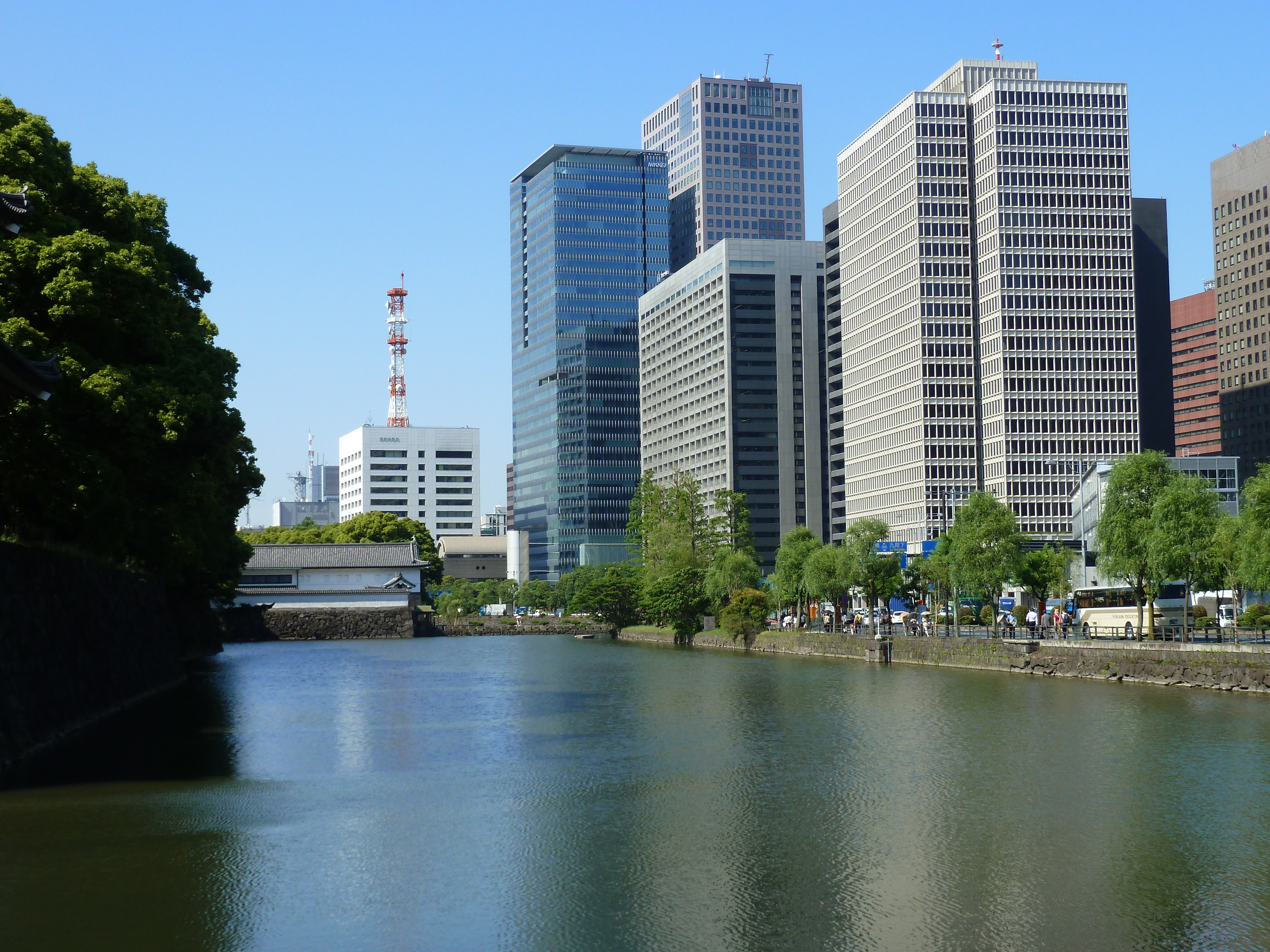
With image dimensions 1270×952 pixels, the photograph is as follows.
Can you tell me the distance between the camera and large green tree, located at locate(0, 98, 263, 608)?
1321 inches

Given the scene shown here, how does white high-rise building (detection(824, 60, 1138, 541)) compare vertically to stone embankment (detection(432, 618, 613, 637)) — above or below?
above

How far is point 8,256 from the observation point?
33250 millimetres

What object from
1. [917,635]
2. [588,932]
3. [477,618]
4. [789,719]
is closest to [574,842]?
[588,932]

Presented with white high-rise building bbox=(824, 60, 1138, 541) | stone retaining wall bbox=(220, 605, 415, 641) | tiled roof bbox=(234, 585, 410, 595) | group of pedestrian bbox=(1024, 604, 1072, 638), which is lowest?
stone retaining wall bbox=(220, 605, 415, 641)

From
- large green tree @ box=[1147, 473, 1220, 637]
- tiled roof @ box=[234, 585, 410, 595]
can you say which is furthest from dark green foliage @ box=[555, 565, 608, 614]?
large green tree @ box=[1147, 473, 1220, 637]

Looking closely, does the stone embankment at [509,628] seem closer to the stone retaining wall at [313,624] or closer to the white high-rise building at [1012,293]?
the stone retaining wall at [313,624]

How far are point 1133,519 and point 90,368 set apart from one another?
42.7m

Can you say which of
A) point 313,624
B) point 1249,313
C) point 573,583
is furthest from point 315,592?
point 1249,313

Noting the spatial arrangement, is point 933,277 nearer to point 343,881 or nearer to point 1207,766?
point 1207,766

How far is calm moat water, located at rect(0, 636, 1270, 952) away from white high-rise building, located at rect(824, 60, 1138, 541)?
111499 mm

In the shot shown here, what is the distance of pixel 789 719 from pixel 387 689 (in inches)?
795

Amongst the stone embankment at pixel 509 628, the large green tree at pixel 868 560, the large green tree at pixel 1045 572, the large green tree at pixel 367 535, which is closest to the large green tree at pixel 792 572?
the large green tree at pixel 868 560

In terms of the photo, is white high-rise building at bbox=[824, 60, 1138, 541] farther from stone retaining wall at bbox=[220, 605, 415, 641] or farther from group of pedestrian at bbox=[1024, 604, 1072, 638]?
group of pedestrian at bbox=[1024, 604, 1072, 638]

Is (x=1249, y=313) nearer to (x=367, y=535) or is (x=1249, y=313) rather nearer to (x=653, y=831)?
(x=367, y=535)
